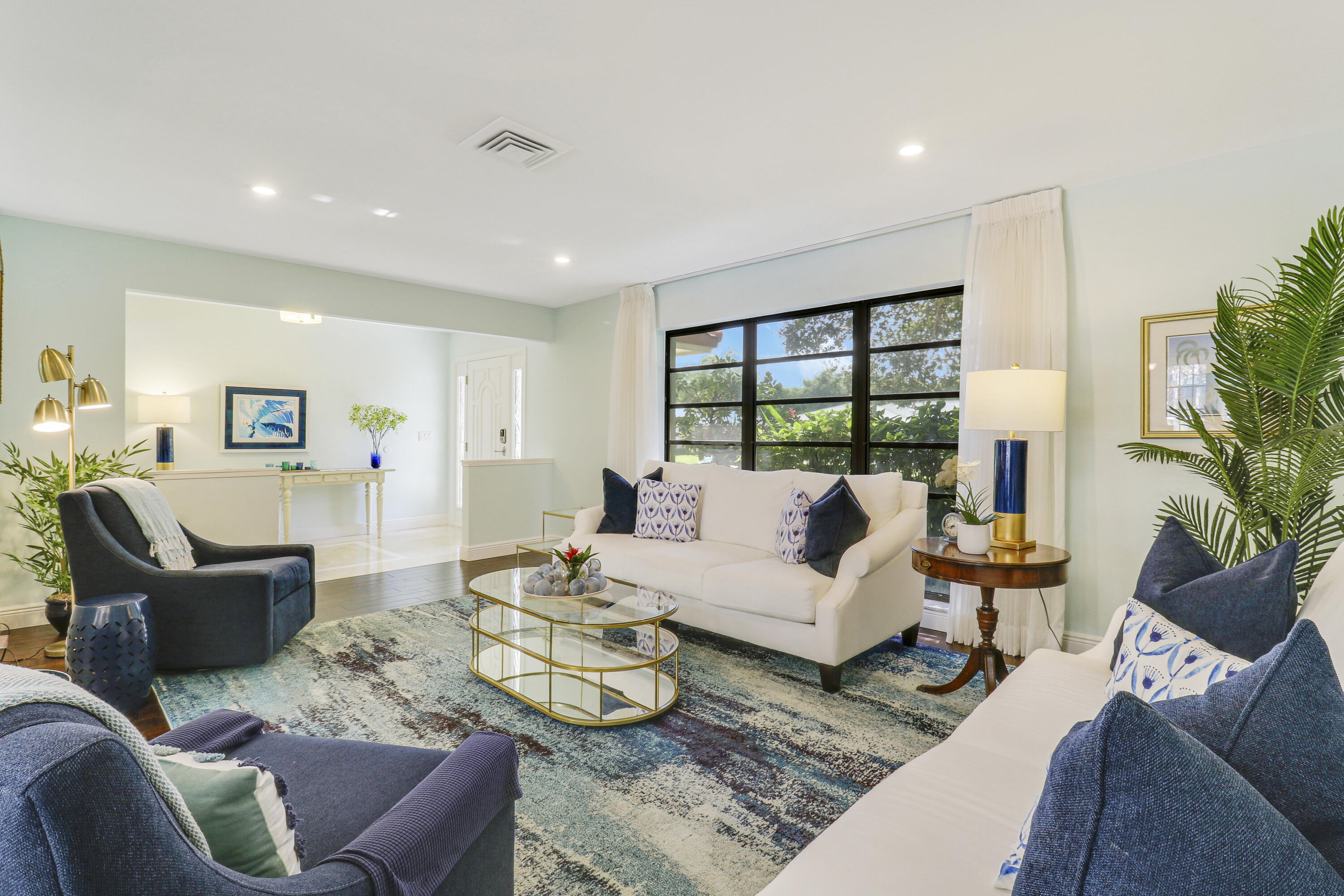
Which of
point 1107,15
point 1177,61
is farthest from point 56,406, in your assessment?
point 1177,61

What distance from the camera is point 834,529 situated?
126 inches

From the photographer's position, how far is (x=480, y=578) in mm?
3281

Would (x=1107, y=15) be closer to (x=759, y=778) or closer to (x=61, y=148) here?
(x=759, y=778)

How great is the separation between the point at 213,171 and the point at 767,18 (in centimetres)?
282

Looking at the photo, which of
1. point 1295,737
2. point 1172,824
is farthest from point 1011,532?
point 1172,824

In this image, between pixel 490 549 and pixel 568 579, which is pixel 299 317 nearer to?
pixel 490 549

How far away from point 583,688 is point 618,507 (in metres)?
1.75

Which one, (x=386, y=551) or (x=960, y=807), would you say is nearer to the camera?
(x=960, y=807)

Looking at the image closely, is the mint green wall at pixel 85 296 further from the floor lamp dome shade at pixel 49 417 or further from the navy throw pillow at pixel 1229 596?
the navy throw pillow at pixel 1229 596

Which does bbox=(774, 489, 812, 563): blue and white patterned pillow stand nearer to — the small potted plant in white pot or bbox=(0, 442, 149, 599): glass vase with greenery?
the small potted plant in white pot

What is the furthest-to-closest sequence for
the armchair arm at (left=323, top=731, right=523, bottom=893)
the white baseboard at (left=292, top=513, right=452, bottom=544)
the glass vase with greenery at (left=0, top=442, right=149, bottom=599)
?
the white baseboard at (left=292, top=513, right=452, bottom=544) < the glass vase with greenery at (left=0, top=442, right=149, bottom=599) < the armchair arm at (left=323, top=731, right=523, bottom=893)

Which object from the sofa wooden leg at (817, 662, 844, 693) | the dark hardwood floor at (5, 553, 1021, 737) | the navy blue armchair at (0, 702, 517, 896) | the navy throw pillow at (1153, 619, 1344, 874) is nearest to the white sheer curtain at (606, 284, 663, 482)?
the dark hardwood floor at (5, 553, 1021, 737)

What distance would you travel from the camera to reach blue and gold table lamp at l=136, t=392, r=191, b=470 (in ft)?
18.6

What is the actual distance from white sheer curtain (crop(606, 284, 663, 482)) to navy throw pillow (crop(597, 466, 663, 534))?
1045 mm
